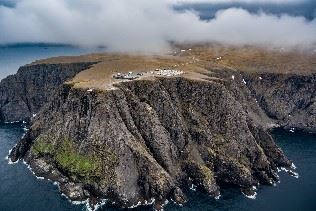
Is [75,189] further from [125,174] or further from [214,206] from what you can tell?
[214,206]

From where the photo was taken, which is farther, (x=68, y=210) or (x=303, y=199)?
(x=303, y=199)

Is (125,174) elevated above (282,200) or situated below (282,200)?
above

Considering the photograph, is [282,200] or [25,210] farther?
[282,200]

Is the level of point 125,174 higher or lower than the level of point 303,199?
higher

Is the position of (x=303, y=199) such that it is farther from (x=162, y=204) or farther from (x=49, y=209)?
(x=49, y=209)

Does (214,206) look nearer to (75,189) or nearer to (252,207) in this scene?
(252,207)

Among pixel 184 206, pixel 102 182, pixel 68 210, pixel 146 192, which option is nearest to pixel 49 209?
pixel 68 210

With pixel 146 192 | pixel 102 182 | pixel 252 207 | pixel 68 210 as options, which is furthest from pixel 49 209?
pixel 252 207
